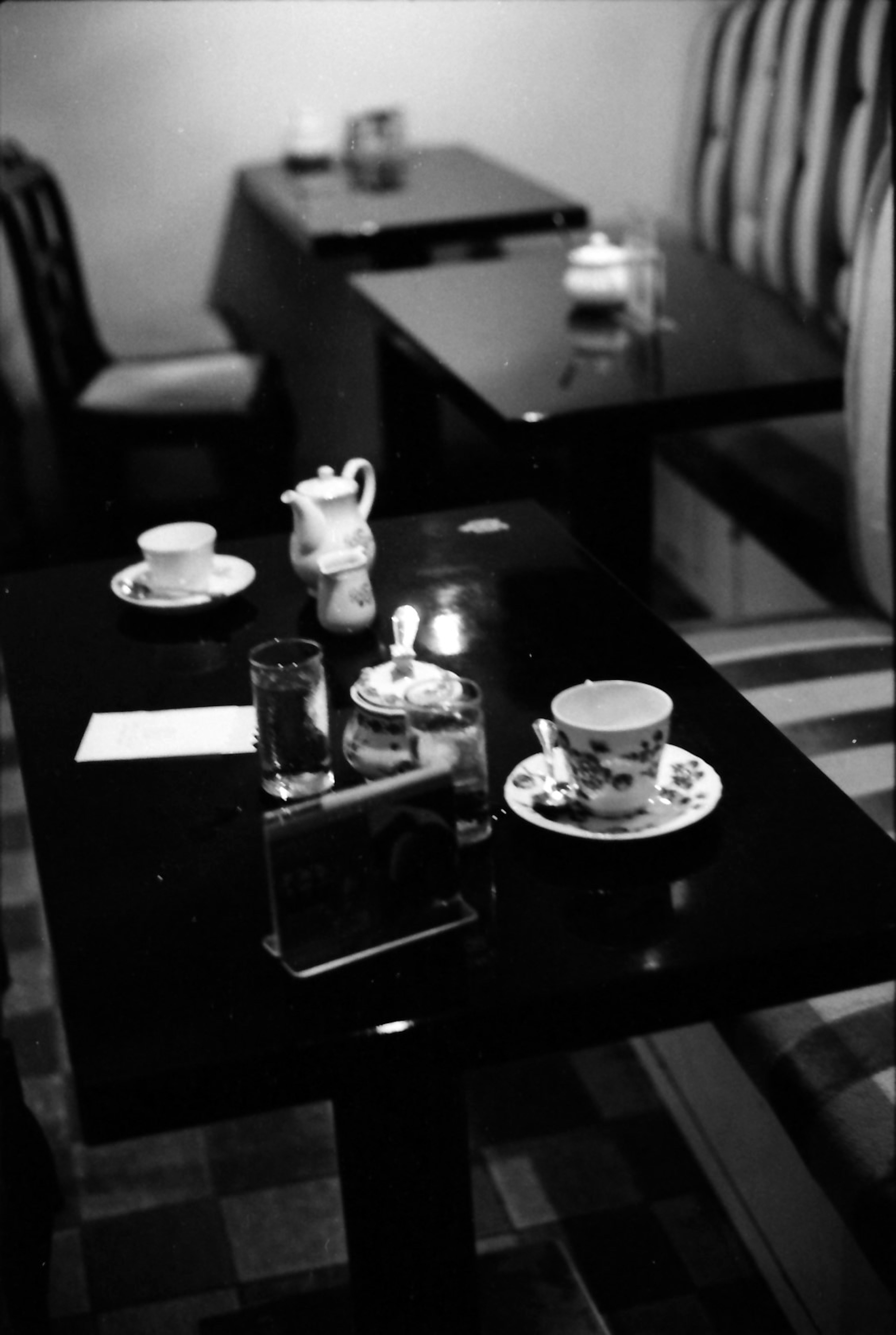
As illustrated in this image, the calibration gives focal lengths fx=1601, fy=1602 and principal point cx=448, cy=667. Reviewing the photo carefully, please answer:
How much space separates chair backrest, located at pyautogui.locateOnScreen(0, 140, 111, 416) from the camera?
140 centimetres

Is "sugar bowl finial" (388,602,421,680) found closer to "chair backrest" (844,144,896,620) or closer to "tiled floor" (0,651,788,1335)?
"tiled floor" (0,651,788,1335)

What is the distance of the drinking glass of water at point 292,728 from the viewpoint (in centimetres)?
109

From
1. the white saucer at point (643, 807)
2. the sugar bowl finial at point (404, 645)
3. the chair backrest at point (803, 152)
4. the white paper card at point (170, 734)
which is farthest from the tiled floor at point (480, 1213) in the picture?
the chair backrest at point (803, 152)

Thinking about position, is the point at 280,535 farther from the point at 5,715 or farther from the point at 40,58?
the point at 40,58

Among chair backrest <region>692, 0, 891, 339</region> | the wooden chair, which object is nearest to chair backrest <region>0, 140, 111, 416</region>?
the wooden chair

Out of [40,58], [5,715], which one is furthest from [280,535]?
[40,58]

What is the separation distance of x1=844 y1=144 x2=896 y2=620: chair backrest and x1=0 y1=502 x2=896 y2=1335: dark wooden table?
2.40ft

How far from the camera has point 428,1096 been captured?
0.97 meters

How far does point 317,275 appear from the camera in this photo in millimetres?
1441

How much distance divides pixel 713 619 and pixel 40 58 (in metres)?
1.13

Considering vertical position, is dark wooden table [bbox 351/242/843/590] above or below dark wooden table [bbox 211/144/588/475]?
below

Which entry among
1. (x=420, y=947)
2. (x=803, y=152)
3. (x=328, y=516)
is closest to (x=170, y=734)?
(x=328, y=516)

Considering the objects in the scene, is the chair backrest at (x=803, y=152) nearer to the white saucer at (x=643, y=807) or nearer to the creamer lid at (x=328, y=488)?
the creamer lid at (x=328, y=488)

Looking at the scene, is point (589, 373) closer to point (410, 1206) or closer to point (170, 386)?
point (170, 386)
